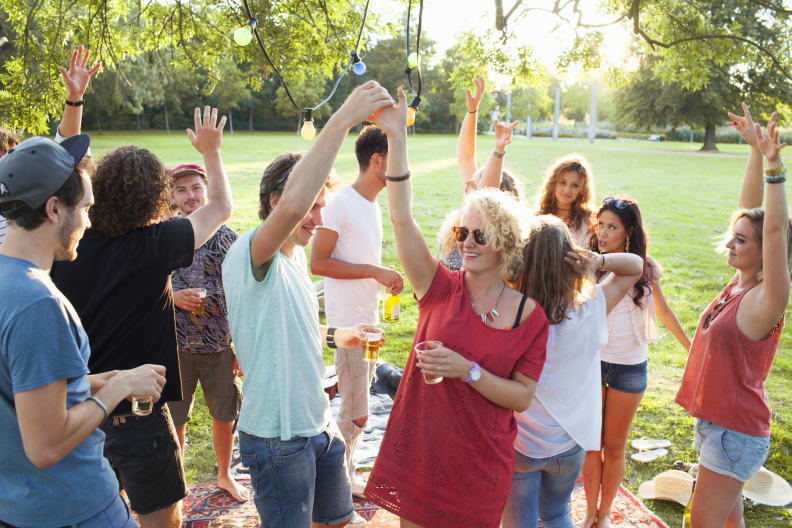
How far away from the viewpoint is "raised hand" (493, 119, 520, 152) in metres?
4.03

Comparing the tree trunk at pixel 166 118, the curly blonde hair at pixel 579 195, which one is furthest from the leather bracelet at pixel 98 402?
the tree trunk at pixel 166 118

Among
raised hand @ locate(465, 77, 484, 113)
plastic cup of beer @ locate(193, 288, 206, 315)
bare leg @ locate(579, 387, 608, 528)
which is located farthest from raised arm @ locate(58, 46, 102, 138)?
bare leg @ locate(579, 387, 608, 528)

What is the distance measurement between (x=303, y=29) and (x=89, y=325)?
487 cm

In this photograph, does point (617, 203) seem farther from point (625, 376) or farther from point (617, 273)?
point (625, 376)

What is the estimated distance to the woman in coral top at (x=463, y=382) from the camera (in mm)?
2242

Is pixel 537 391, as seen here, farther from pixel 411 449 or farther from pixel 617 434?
pixel 617 434

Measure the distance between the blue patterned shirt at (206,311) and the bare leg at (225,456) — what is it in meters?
0.56

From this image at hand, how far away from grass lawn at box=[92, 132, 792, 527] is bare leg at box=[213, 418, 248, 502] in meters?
0.33

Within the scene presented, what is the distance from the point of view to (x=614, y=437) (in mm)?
3516

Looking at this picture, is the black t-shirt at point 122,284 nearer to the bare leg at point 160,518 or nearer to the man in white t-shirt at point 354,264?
the bare leg at point 160,518

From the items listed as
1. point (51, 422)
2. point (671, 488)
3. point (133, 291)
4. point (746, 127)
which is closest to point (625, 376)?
point (671, 488)

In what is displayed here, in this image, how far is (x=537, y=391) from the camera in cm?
260

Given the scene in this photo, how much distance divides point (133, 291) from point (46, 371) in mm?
952

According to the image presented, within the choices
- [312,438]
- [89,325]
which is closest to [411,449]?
[312,438]
